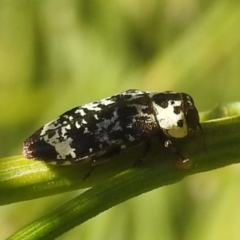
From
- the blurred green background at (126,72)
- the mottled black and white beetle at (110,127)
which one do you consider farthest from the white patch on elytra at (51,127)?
the blurred green background at (126,72)

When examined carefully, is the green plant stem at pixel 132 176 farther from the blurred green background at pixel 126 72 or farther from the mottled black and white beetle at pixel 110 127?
the blurred green background at pixel 126 72

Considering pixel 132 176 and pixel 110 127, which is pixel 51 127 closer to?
pixel 110 127

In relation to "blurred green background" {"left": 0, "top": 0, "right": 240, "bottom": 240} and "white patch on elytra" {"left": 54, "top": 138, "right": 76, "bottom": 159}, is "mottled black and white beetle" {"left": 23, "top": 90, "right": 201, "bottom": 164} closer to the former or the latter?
"white patch on elytra" {"left": 54, "top": 138, "right": 76, "bottom": 159}

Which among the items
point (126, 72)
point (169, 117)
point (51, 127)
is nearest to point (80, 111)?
point (51, 127)

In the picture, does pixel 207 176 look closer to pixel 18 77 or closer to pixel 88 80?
pixel 88 80

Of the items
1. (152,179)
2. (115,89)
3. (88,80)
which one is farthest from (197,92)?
(152,179)

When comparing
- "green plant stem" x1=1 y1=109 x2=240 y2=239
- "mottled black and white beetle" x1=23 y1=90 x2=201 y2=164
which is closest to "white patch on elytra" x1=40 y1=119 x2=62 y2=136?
"mottled black and white beetle" x1=23 y1=90 x2=201 y2=164

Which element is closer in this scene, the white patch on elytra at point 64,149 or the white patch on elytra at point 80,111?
the white patch on elytra at point 64,149
